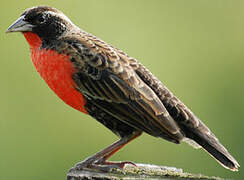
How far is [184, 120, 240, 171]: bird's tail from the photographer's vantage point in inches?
378

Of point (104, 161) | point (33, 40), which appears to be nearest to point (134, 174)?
point (104, 161)

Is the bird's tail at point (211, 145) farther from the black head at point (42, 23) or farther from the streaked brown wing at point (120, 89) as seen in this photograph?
the black head at point (42, 23)

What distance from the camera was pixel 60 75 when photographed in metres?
9.76

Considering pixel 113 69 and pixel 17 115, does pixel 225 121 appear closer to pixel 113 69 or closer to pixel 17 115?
pixel 17 115

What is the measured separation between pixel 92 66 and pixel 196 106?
6.24 meters

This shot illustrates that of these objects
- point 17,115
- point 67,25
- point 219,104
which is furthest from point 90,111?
point 219,104

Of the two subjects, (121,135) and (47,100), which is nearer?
(121,135)

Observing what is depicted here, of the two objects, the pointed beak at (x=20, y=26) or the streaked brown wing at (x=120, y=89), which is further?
the pointed beak at (x=20, y=26)

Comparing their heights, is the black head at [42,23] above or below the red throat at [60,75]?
above

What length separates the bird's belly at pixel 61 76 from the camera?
973 centimetres

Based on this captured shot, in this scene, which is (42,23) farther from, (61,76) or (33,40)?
(61,76)

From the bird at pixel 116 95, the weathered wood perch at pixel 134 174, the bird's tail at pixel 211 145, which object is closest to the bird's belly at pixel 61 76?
the bird at pixel 116 95

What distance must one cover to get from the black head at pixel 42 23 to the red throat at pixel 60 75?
468 millimetres

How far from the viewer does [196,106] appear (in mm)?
15719
